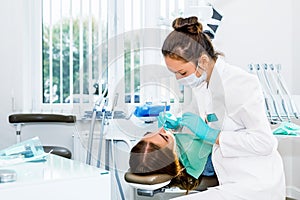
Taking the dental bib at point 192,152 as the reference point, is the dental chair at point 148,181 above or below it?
below

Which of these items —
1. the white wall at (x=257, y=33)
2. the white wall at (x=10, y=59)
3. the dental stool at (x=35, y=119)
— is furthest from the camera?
the white wall at (x=257, y=33)

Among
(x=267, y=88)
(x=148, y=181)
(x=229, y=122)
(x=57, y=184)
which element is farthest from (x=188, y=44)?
(x=267, y=88)

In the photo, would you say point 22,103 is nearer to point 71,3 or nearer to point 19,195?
point 71,3

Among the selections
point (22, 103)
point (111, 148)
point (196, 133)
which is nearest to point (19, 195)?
point (196, 133)

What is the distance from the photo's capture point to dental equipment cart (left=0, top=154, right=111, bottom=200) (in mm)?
1022

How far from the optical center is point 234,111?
1565 millimetres

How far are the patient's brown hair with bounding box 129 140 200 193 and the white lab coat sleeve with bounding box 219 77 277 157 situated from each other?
0.36 m

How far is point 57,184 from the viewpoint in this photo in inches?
42.1

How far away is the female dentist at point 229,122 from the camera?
1531mm

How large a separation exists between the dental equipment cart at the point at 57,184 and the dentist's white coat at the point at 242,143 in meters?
0.58

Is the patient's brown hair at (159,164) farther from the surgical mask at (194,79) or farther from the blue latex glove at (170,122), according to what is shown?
the surgical mask at (194,79)

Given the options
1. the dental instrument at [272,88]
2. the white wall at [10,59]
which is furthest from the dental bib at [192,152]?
the white wall at [10,59]

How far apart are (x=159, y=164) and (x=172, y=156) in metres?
0.09

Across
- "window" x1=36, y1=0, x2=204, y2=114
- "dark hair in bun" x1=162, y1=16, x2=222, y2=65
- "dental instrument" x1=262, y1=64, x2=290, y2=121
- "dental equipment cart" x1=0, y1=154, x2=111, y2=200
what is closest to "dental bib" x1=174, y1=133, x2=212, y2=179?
"dark hair in bun" x1=162, y1=16, x2=222, y2=65
